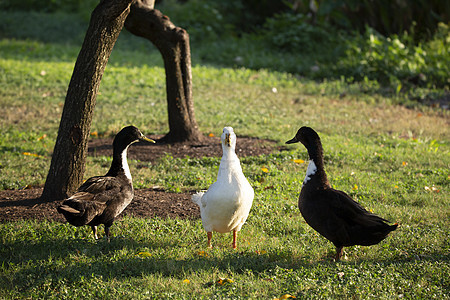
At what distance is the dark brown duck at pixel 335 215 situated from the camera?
4711mm

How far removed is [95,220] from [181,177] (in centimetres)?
258

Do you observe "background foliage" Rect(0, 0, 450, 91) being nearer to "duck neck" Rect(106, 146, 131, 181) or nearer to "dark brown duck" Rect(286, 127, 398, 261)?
"dark brown duck" Rect(286, 127, 398, 261)

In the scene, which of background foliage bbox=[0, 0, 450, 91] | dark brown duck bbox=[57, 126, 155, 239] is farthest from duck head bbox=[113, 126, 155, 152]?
background foliage bbox=[0, 0, 450, 91]

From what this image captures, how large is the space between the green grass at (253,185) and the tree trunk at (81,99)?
0.78 metres

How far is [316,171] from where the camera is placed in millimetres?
5211

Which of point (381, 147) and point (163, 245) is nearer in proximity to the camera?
point (163, 245)

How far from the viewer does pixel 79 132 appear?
6.15 m

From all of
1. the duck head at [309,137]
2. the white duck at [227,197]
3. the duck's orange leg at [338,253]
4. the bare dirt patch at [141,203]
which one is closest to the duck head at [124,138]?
the bare dirt patch at [141,203]

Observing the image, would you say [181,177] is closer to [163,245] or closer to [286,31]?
[163,245]

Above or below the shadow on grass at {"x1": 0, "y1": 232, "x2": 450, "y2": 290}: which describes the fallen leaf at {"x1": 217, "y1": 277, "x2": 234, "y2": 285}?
below

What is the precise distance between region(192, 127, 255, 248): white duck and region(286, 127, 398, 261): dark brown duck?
605 millimetres

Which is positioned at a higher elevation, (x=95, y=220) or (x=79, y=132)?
(x=79, y=132)

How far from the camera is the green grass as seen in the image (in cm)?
451

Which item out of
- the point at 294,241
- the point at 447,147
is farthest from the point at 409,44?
the point at 294,241
